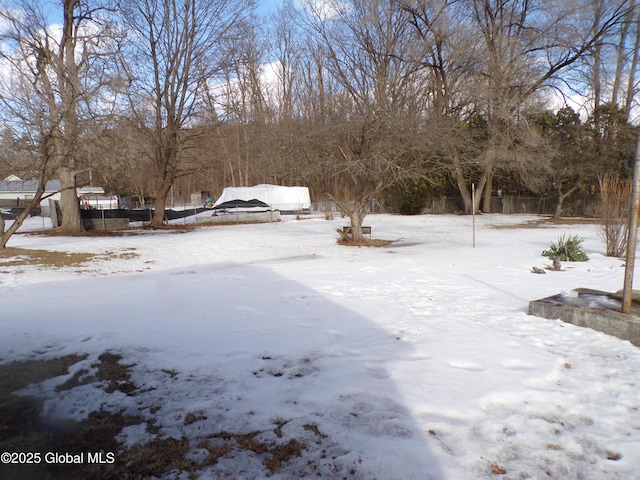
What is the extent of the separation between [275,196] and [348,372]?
104 feet

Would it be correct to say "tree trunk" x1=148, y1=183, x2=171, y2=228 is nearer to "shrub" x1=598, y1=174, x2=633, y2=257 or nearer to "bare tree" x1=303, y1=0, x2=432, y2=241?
"bare tree" x1=303, y1=0, x2=432, y2=241

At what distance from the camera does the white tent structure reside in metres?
33.3

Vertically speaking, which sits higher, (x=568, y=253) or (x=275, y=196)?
(x=275, y=196)

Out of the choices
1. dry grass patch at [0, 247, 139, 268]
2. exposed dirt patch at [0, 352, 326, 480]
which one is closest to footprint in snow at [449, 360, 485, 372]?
exposed dirt patch at [0, 352, 326, 480]

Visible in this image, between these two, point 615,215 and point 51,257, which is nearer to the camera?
point 615,215

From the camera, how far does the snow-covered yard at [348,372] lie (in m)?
2.70

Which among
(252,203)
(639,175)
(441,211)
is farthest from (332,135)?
(441,211)

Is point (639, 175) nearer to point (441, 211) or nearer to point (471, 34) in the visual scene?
point (471, 34)

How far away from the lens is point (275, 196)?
115ft

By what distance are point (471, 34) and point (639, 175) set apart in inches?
835

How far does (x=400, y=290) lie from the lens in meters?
7.41

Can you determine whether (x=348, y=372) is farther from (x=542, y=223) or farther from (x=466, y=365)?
(x=542, y=223)

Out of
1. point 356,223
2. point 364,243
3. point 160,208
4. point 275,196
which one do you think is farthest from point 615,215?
point 275,196

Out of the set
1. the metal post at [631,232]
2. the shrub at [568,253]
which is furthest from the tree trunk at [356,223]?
the metal post at [631,232]
